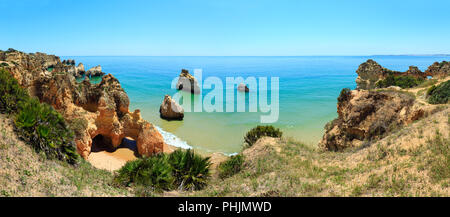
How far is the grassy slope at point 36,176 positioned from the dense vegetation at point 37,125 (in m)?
0.34

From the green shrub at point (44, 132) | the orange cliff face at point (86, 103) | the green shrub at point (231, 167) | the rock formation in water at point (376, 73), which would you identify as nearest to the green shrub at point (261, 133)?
the green shrub at point (231, 167)

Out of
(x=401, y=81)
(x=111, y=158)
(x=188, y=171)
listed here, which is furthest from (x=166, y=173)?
(x=401, y=81)

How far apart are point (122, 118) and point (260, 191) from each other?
13.3 meters

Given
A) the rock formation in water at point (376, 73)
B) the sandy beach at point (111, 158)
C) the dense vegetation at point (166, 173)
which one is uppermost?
the rock formation in water at point (376, 73)

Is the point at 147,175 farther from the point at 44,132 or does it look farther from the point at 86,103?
the point at 86,103

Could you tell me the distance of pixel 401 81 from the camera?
31234 mm

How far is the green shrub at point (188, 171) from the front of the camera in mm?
9945

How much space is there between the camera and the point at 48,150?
798cm

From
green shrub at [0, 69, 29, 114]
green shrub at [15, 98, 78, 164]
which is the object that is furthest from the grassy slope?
green shrub at [0, 69, 29, 114]

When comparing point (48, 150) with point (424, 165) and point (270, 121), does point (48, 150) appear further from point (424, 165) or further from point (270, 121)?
point (270, 121)

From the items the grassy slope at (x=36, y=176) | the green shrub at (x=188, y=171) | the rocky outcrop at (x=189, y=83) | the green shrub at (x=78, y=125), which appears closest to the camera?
the grassy slope at (x=36, y=176)

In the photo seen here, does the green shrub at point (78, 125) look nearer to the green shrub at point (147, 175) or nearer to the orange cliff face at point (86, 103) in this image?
the orange cliff face at point (86, 103)

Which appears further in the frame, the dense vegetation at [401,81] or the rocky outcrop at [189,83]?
the rocky outcrop at [189,83]

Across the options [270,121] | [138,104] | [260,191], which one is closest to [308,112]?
[270,121]
